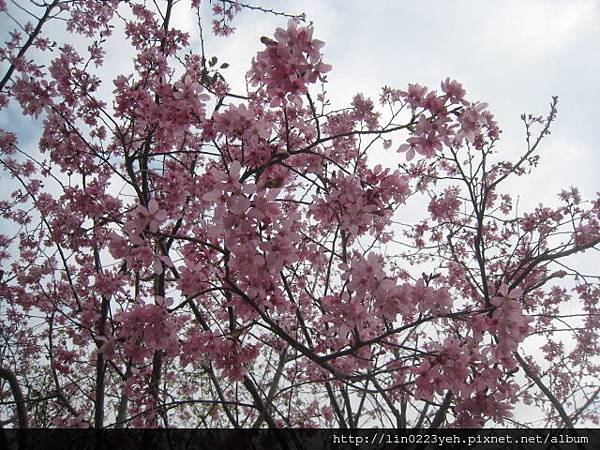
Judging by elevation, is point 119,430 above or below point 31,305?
below

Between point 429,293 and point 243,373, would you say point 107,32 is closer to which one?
point 243,373

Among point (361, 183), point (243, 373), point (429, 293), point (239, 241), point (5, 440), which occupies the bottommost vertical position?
point (5, 440)

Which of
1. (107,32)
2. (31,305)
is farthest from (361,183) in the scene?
(31,305)

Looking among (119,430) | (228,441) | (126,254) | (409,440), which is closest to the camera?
(126,254)

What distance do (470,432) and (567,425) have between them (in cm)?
174

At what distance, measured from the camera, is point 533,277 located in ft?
17.3

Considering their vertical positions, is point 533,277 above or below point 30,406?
above

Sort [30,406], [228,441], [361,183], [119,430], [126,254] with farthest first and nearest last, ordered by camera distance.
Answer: [30,406]
[228,441]
[119,430]
[361,183]
[126,254]

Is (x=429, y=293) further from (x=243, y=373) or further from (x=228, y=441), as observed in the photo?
(x=228, y=441)

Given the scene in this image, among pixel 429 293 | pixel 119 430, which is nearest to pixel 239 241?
pixel 429 293

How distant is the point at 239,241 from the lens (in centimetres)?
215

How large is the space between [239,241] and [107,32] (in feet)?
15.9

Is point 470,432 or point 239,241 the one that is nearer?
point 239,241

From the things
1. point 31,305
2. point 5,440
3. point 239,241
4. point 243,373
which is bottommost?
point 5,440
